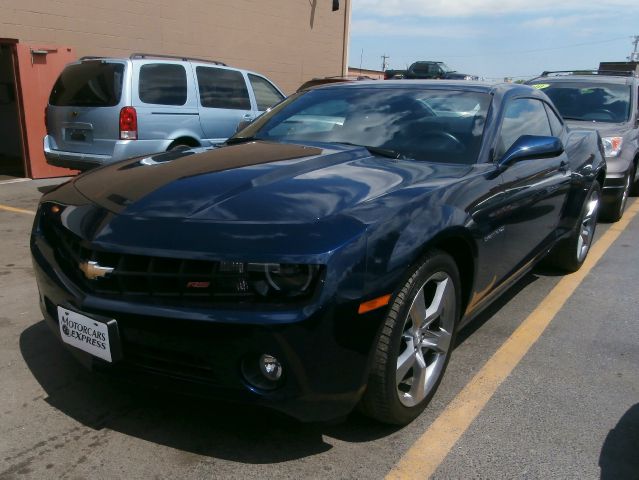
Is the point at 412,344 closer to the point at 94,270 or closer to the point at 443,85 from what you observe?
the point at 94,270

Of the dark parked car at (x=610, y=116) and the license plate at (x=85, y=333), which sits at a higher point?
the dark parked car at (x=610, y=116)

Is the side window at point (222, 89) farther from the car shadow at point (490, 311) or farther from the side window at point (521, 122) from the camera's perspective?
the car shadow at point (490, 311)

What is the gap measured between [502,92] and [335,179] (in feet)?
5.49

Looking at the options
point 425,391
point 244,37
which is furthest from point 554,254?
point 244,37

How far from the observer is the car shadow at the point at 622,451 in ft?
7.95

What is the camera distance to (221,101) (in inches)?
328

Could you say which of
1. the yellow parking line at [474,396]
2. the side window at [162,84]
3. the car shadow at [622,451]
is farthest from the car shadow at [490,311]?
the side window at [162,84]

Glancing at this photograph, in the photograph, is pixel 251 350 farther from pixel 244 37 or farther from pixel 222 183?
pixel 244 37

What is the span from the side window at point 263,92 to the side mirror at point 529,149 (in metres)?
6.15

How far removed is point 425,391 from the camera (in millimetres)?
2766

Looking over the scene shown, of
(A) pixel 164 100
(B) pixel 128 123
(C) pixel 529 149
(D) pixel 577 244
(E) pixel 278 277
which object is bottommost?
(D) pixel 577 244

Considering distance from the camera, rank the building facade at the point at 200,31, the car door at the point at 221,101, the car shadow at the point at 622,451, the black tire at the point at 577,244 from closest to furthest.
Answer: the car shadow at the point at 622,451 < the black tire at the point at 577,244 < the car door at the point at 221,101 < the building facade at the point at 200,31

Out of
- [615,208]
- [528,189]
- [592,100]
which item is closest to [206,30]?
[592,100]

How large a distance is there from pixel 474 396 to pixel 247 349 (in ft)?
4.71
